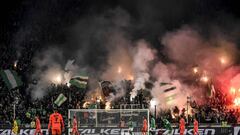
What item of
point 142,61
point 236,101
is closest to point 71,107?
point 236,101

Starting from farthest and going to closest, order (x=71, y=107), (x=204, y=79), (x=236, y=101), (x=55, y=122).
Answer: (x=204, y=79)
(x=236, y=101)
(x=71, y=107)
(x=55, y=122)

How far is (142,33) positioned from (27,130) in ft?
96.0

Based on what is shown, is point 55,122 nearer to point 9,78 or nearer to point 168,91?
point 9,78

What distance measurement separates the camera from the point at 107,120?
31.0 m

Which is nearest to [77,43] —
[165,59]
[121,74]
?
[121,74]

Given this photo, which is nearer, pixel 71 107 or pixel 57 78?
pixel 71 107

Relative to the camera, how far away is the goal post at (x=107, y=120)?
30.8 meters

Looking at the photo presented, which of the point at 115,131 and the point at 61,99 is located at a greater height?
the point at 61,99

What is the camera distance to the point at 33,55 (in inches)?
2121

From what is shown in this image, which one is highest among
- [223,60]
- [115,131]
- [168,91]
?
[223,60]

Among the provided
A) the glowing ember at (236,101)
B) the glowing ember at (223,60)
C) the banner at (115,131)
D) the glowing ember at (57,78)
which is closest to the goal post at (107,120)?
the banner at (115,131)

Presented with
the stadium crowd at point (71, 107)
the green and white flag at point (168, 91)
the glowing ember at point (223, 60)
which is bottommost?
the stadium crowd at point (71, 107)

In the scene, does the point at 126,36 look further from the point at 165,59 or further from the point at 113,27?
the point at 165,59

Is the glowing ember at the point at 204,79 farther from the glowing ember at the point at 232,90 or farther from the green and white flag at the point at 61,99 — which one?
the green and white flag at the point at 61,99
